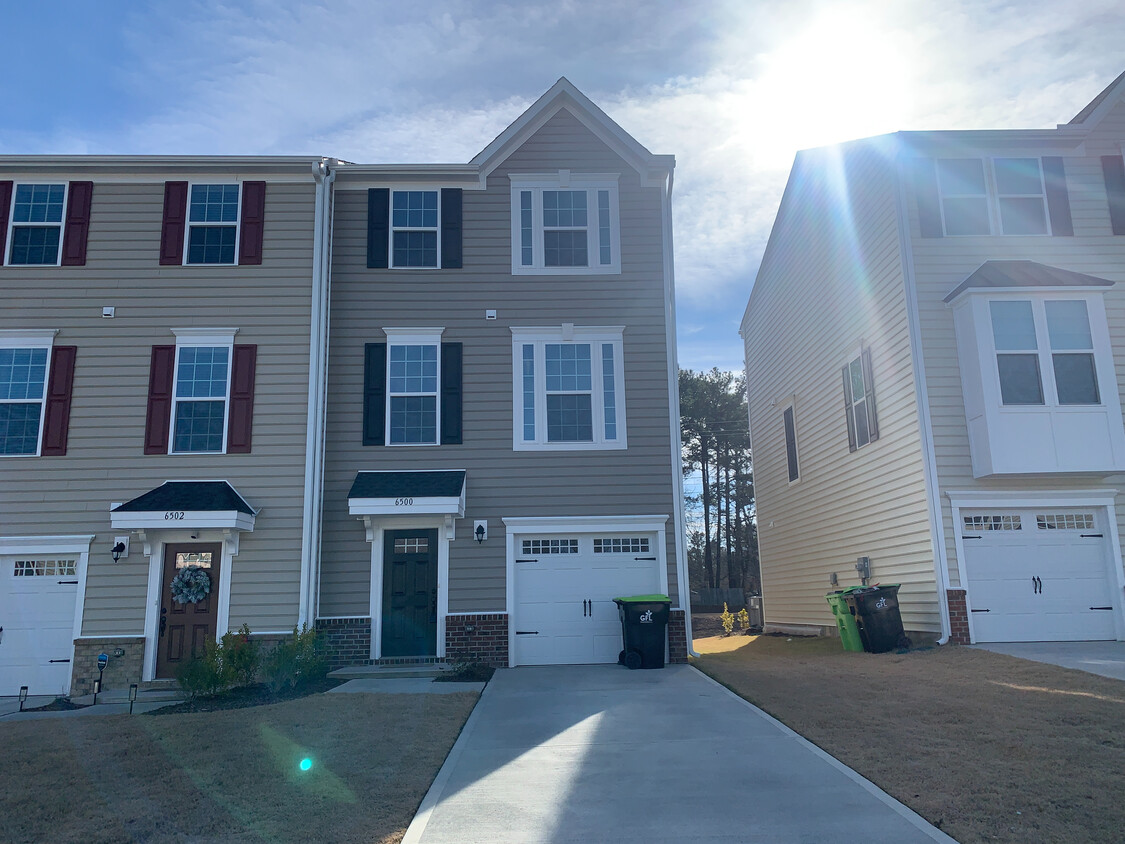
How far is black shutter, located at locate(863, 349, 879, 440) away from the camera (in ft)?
47.4

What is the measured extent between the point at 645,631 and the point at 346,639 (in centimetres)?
446

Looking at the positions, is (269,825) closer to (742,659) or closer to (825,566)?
(742,659)

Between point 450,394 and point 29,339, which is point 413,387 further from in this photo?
point 29,339

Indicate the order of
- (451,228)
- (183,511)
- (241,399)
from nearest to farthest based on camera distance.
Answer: (183,511) → (241,399) → (451,228)

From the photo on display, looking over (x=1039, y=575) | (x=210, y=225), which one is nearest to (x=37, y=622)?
(x=210, y=225)

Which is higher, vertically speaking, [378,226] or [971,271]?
[378,226]

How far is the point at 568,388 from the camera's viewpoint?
13.6 m

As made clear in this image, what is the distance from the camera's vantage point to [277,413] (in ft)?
43.2

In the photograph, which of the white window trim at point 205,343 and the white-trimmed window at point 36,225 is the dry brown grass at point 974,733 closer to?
the white window trim at point 205,343

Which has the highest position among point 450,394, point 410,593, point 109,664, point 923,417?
point 450,394

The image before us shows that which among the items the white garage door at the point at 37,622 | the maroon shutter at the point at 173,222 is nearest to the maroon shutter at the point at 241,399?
the maroon shutter at the point at 173,222

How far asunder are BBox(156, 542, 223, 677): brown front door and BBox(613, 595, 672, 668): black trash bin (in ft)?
19.9

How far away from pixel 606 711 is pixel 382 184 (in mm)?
9488

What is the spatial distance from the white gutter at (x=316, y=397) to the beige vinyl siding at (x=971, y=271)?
30.5ft
